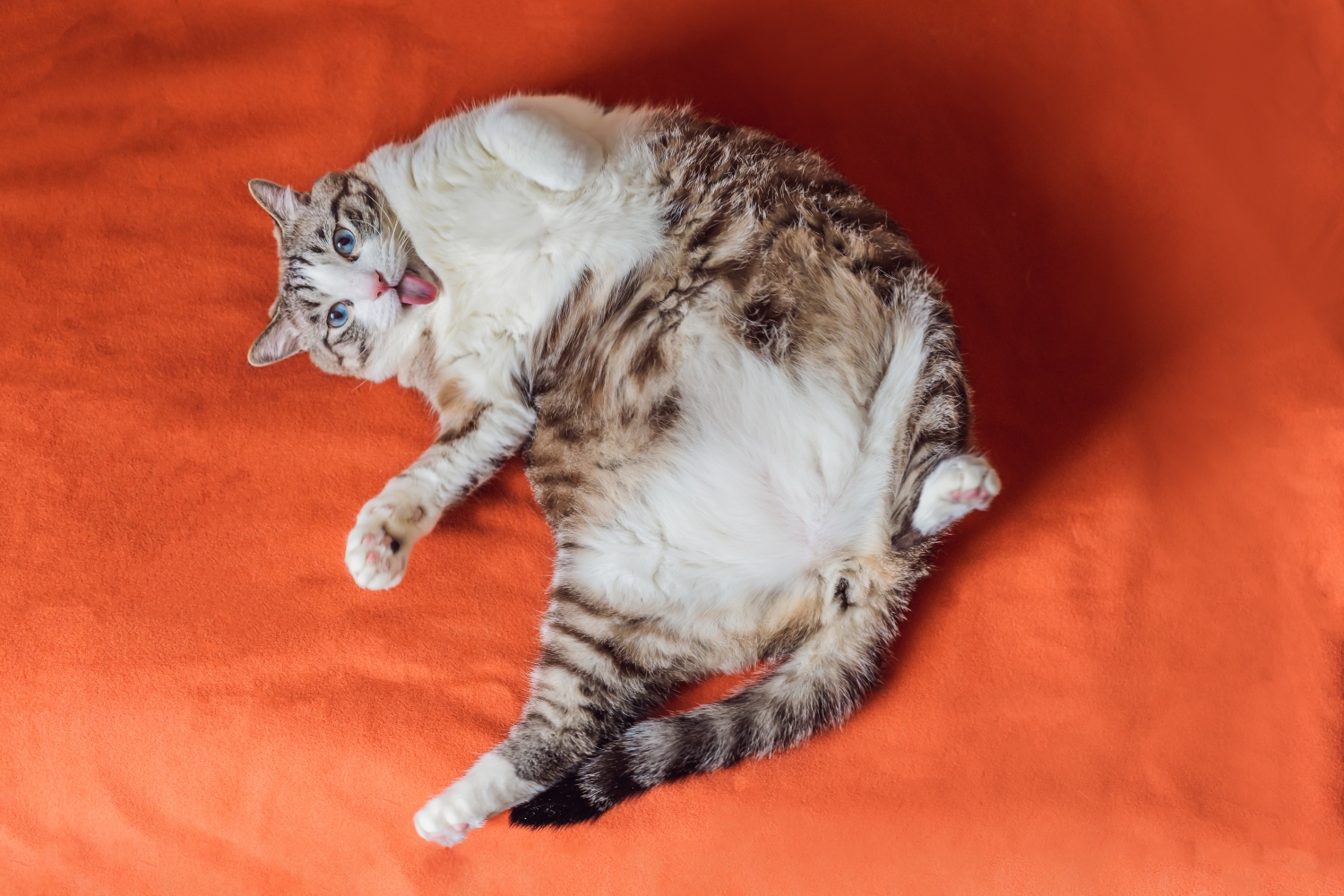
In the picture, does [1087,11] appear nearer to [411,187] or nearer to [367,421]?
[411,187]

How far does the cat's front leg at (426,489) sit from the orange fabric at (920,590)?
155 millimetres

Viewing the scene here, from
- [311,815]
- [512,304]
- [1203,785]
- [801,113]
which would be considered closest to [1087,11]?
[801,113]

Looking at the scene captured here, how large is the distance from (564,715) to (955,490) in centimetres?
90

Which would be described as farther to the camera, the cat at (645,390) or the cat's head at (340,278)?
the cat's head at (340,278)

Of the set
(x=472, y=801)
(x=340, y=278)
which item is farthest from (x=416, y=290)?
(x=472, y=801)

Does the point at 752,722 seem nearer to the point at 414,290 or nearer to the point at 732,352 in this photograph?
the point at 732,352

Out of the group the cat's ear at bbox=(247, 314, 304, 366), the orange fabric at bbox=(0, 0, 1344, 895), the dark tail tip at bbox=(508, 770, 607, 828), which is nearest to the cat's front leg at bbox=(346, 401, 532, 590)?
the orange fabric at bbox=(0, 0, 1344, 895)

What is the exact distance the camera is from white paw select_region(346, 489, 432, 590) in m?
1.64

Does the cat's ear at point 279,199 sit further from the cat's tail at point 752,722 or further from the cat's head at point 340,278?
Result: the cat's tail at point 752,722

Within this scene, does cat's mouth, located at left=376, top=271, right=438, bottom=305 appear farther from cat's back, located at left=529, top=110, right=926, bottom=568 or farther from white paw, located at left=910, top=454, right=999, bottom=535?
white paw, located at left=910, top=454, right=999, bottom=535

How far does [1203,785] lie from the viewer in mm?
1665

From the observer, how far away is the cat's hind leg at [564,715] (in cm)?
167

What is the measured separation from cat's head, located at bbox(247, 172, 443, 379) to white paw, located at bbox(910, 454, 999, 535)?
110cm

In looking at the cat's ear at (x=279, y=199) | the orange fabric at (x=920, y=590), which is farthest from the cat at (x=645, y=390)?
A: the orange fabric at (x=920, y=590)
